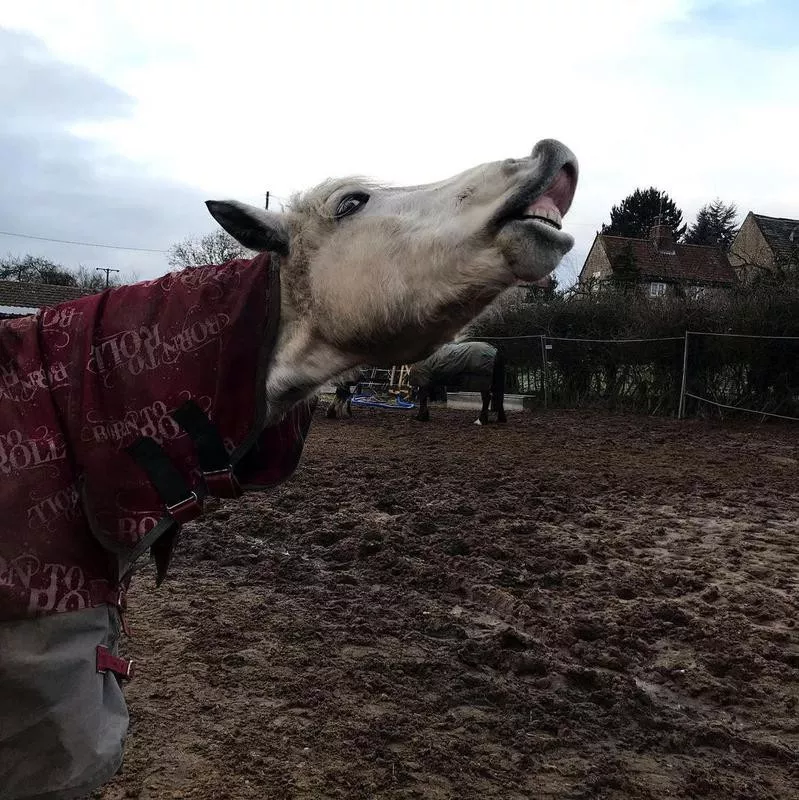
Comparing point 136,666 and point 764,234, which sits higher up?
point 764,234

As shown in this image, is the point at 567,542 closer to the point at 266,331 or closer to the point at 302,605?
the point at 302,605

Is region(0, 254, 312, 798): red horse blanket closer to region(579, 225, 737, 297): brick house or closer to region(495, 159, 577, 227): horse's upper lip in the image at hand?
region(495, 159, 577, 227): horse's upper lip

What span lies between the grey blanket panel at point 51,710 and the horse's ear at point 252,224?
0.89 meters

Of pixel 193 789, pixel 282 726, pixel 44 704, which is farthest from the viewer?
pixel 282 726

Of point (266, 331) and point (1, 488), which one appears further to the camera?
point (266, 331)

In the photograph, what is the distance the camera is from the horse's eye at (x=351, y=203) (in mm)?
1671

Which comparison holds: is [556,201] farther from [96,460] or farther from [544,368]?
[544,368]

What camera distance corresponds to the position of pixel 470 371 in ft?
39.7

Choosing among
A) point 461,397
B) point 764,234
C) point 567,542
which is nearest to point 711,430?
point 461,397

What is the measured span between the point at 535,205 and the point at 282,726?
6.82ft

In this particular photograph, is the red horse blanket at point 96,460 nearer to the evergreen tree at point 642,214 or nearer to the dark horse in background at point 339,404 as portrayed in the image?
the dark horse in background at point 339,404

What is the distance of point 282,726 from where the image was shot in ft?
8.31

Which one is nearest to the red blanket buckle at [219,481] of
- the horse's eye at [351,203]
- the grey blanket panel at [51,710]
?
the grey blanket panel at [51,710]

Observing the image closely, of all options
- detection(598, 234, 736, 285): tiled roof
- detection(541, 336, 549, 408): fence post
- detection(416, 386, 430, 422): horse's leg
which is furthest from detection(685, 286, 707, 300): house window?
detection(598, 234, 736, 285): tiled roof
